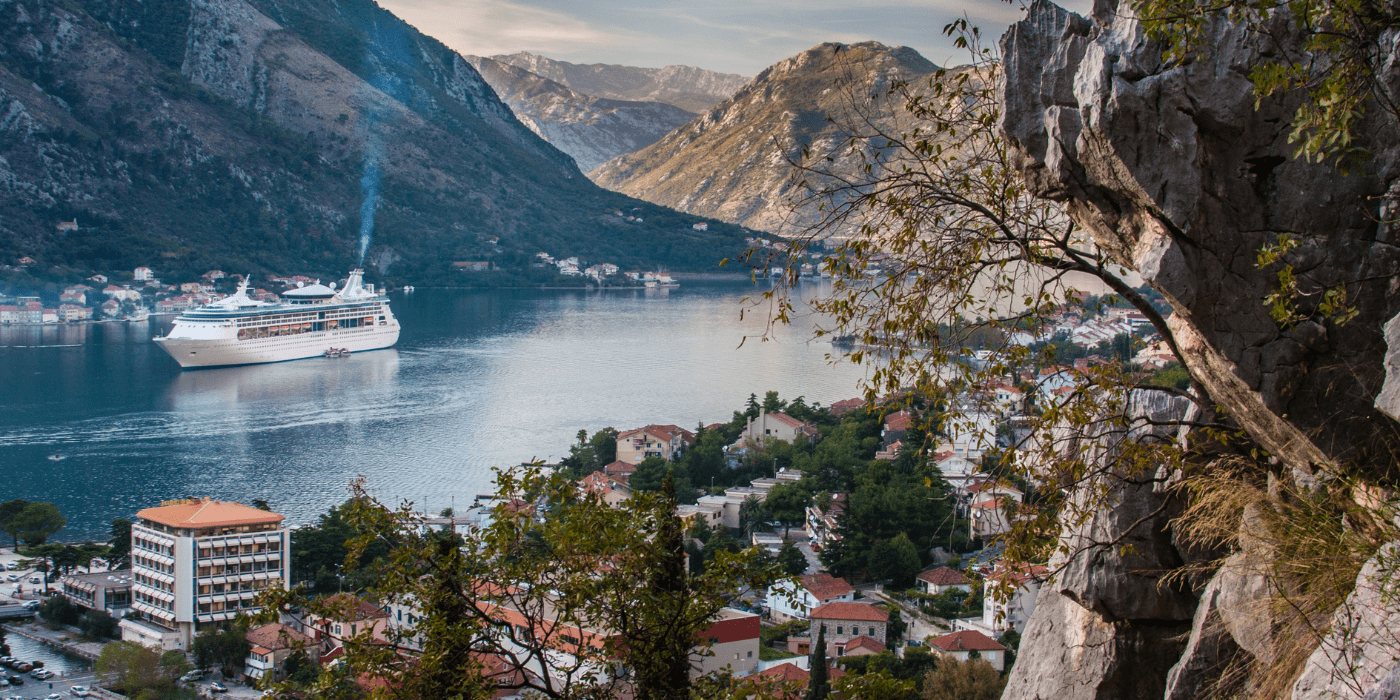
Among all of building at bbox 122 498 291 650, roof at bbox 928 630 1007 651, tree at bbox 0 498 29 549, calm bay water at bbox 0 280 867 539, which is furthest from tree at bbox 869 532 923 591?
tree at bbox 0 498 29 549

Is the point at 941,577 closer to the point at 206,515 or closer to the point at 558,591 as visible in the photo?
the point at 206,515

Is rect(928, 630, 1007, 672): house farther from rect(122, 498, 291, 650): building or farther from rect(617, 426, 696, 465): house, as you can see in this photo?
rect(617, 426, 696, 465): house

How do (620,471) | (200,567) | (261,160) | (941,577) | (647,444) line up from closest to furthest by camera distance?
(941,577)
(200,567)
(620,471)
(647,444)
(261,160)

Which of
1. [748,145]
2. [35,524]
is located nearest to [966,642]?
[35,524]

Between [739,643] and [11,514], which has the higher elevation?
[739,643]

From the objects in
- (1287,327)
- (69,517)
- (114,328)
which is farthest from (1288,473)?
(114,328)
